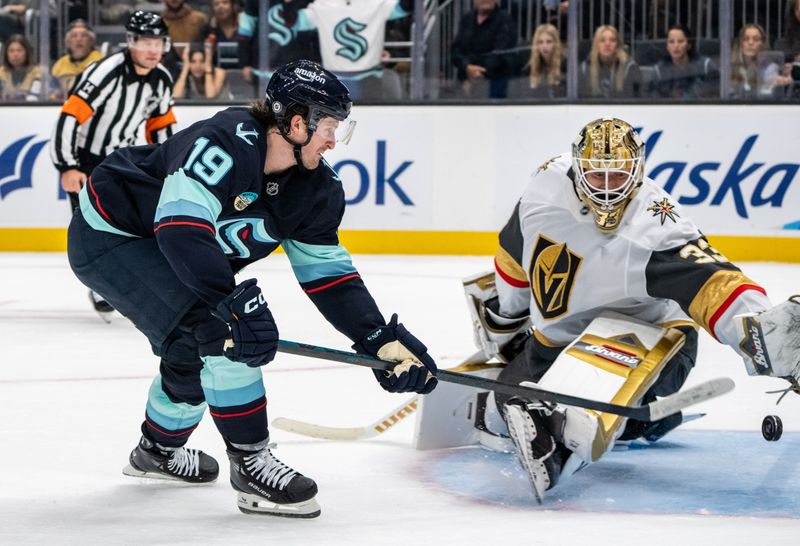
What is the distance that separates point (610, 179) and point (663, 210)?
0.47 ft

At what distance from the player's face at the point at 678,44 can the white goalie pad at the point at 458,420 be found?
451 cm

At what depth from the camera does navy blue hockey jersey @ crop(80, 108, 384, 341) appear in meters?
2.32

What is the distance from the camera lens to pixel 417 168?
7402 millimetres

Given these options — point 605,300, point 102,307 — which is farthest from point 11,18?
point 605,300

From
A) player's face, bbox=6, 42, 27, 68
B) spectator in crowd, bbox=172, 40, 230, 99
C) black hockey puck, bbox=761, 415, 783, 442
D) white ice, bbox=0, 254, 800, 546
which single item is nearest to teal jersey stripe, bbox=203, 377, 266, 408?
white ice, bbox=0, 254, 800, 546

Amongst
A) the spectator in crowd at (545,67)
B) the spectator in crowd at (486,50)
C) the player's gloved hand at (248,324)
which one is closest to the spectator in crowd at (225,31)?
the spectator in crowd at (486,50)

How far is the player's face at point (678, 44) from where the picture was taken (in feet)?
23.6

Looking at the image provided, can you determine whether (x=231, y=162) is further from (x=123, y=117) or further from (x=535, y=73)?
(x=535, y=73)

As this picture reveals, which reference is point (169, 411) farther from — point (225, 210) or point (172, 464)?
point (225, 210)

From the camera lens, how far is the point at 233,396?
2438mm

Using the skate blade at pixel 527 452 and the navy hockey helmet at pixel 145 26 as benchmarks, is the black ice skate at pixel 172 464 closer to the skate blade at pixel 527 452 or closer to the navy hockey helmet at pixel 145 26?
the skate blade at pixel 527 452

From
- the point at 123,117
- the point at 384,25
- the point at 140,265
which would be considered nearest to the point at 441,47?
the point at 384,25

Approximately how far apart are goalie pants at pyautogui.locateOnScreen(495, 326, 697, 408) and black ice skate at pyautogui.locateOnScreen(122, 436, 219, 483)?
0.63m

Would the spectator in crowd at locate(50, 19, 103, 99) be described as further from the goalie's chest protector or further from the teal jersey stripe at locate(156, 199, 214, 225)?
the teal jersey stripe at locate(156, 199, 214, 225)
